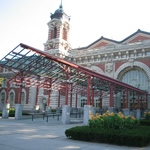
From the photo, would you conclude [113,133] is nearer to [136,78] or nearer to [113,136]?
[113,136]

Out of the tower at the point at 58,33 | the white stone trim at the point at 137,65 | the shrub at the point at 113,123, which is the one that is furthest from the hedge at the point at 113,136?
A: the tower at the point at 58,33

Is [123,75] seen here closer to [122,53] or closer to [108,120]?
[122,53]

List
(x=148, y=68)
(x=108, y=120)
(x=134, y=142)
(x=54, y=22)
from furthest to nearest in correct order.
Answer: (x=54, y=22) → (x=148, y=68) → (x=108, y=120) → (x=134, y=142)

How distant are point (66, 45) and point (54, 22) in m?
6.20

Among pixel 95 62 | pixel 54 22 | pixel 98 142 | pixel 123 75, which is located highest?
pixel 54 22

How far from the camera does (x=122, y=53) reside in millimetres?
35438

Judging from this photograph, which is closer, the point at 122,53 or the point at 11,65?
the point at 11,65

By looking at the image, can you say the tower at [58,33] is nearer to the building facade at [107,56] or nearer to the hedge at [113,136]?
the building facade at [107,56]

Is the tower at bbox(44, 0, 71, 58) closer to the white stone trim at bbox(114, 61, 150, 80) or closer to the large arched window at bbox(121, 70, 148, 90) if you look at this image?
the white stone trim at bbox(114, 61, 150, 80)

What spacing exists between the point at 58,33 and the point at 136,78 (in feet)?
67.8

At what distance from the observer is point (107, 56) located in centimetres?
3712

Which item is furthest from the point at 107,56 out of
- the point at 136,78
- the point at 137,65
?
the point at 136,78

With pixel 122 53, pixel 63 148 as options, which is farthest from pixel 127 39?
pixel 63 148

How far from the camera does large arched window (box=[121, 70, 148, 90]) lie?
33.4m
